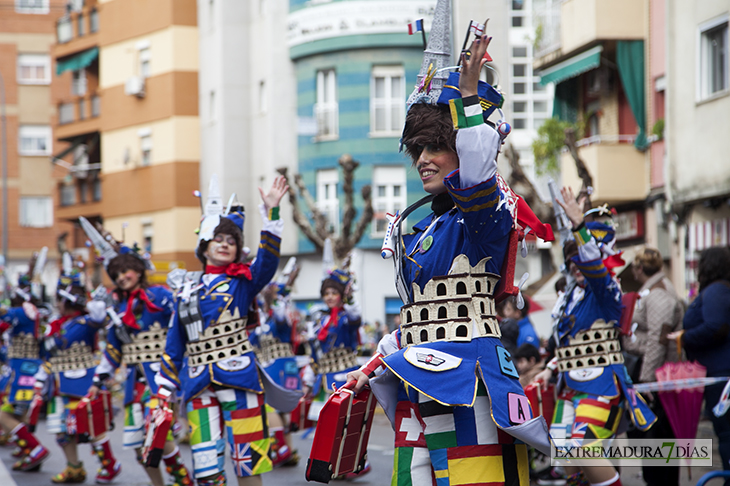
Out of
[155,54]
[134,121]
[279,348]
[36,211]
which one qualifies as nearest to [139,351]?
[279,348]

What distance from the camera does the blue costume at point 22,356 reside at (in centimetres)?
1187

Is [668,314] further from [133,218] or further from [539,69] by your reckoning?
[133,218]

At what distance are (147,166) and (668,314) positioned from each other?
1213 inches

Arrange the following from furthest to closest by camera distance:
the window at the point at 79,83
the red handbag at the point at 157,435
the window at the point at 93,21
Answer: the window at the point at 79,83 < the window at the point at 93,21 < the red handbag at the point at 157,435

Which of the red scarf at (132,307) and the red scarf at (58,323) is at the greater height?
the red scarf at (132,307)

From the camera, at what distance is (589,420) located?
655cm

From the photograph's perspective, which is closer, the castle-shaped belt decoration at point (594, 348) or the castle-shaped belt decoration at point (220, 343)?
the castle-shaped belt decoration at point (220, 343)

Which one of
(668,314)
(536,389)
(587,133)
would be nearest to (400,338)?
(536,389)

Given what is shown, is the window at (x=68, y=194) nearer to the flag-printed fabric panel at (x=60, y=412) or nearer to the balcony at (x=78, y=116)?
the balcony at (x=78, y=116)

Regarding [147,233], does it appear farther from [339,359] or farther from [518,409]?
[518,409]

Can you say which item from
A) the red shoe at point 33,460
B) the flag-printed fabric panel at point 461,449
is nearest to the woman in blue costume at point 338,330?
the red shoe at point 33,460

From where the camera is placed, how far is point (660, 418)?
26.8ft

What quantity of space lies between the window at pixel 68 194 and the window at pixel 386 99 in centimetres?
1860

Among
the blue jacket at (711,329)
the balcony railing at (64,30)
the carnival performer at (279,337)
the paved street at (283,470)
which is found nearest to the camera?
the blue jacket at (711,329)
